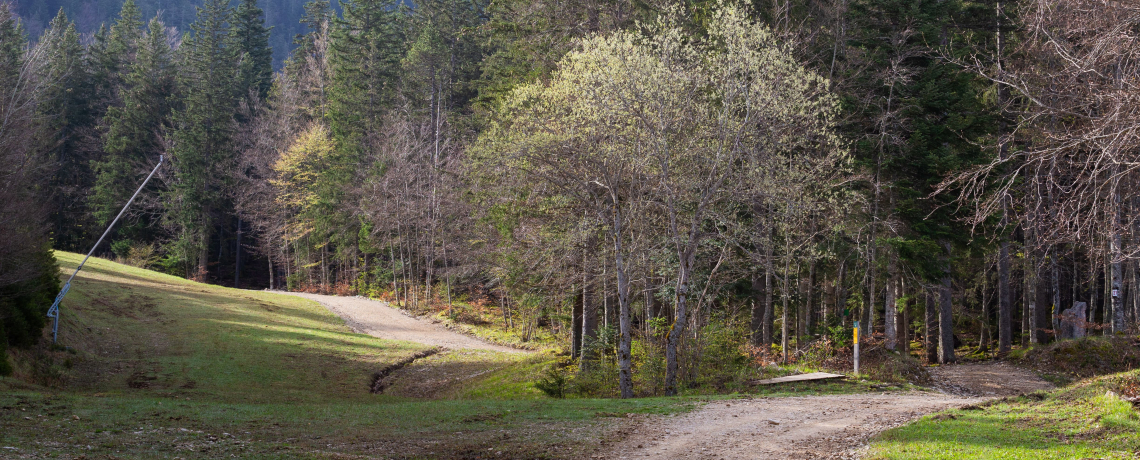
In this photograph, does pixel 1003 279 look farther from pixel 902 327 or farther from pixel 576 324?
pixel 576 324

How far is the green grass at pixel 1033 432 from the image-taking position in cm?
723

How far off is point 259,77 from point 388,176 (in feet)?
116

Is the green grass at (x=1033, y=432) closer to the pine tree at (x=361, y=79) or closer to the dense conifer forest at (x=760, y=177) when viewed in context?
the dense conifer forest at (x=760, y=177)

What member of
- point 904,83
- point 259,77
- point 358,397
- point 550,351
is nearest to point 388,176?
point 550,351

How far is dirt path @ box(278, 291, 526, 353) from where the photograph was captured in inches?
1189

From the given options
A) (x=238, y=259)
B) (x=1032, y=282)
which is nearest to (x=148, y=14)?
(x=238, y=259)

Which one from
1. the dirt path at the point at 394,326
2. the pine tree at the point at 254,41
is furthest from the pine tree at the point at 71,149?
the dirt path at the point at 394,326

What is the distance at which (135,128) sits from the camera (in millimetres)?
53062

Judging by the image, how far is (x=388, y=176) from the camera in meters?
38.8

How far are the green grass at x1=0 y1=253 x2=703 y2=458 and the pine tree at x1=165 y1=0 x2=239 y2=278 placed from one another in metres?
12.3

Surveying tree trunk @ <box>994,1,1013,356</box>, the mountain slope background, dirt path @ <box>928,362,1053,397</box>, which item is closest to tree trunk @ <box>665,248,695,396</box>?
dirt path @ <box>928,362,1053,397</box>

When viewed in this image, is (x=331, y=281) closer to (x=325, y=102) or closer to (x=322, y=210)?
(x=322, y=210)

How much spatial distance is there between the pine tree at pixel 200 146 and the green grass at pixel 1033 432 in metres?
53.2

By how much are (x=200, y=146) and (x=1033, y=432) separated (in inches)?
2249
